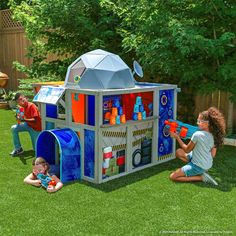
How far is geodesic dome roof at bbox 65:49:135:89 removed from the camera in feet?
18.7

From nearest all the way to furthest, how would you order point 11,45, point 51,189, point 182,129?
point 51,189, point 182,129, point 11,45

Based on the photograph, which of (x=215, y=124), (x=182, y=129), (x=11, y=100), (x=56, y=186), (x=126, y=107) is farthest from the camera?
(x=11, y=100)

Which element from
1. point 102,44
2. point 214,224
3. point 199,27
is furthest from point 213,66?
point 214,224

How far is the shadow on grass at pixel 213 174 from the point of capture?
5.38 meters

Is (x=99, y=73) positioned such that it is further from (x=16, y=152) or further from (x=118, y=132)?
(x=16, y=152)

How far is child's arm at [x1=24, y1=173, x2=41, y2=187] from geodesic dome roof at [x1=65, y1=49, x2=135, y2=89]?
1.49 meters

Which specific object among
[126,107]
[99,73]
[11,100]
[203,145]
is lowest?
[11,100]

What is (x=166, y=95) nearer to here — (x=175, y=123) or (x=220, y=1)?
(x=175, y=123)

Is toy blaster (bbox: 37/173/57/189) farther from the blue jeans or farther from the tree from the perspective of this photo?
the tree

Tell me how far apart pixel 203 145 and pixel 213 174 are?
76 centimetres

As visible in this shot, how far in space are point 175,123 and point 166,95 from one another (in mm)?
588

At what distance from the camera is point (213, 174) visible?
5.93m

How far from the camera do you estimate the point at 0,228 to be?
13.4 ft

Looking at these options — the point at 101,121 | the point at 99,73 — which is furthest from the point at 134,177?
the point at 99,73
